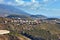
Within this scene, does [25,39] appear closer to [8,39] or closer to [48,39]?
[8,39]

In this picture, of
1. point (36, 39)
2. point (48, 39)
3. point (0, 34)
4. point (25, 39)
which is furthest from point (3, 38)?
point (48, 39)

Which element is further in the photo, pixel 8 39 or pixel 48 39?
pixel 48 39

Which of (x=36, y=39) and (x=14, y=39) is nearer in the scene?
(x=14, y=39)

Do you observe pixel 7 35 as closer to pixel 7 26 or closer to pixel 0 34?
pixel 0 34

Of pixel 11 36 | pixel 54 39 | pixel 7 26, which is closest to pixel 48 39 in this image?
pixel 54 39

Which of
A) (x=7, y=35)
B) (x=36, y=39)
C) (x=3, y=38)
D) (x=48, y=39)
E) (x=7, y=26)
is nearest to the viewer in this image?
(x=3, y=38)

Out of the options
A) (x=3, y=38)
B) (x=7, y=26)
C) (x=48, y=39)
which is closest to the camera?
(x=3, y=38)

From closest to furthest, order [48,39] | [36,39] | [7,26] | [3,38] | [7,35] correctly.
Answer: [3,38], [7,35], [36,39], [48,39], [7,26]

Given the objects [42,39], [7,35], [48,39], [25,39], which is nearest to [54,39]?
[48,39]
